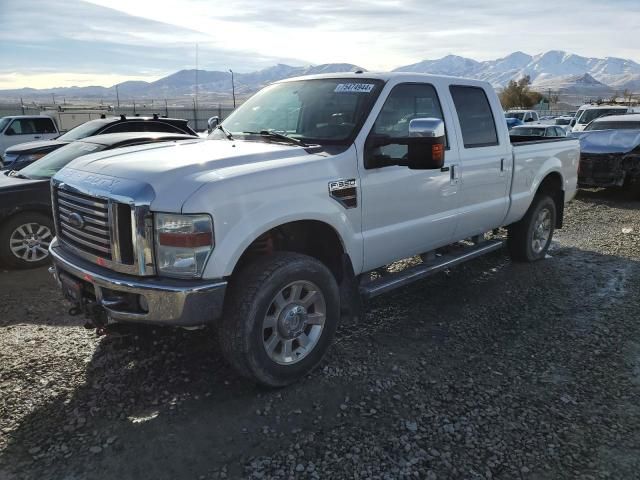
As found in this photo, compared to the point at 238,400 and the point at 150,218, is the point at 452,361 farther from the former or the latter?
the point at 150,218

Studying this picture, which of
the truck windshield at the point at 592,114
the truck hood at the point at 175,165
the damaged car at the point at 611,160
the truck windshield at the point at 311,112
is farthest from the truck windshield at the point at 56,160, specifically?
the truck windshield at the point at 592,114

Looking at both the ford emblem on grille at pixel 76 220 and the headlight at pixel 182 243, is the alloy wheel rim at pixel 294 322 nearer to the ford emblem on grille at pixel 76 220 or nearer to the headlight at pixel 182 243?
the headlight at pixel 182 243

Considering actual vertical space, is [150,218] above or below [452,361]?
above

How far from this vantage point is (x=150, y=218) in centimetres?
292

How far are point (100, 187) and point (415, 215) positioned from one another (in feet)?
7.77

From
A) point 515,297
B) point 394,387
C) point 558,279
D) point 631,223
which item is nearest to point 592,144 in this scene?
point 631,223

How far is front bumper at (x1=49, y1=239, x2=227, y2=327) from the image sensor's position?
9.55 feet

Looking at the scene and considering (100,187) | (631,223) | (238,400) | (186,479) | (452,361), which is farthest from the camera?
(631,223)

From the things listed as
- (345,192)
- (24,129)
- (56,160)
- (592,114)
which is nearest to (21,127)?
(24,129)

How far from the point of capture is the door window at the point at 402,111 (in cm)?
396

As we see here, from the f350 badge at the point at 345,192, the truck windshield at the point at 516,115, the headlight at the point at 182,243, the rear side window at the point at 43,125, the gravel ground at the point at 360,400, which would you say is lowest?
the gravel ground at the point at 360,400

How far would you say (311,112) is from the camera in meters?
4.13

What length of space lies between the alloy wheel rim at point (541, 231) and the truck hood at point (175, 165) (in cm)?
383

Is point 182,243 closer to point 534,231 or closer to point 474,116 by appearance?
point 474,116
